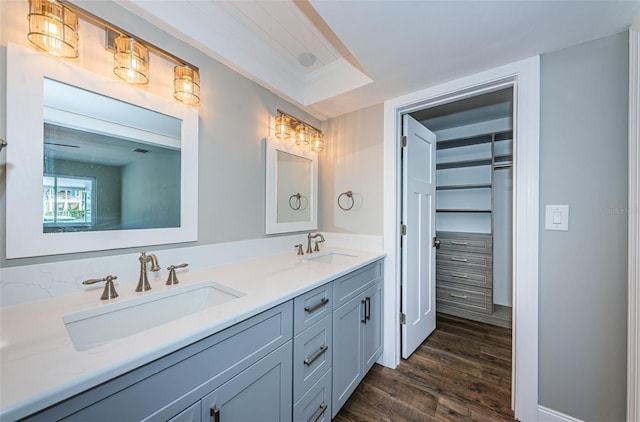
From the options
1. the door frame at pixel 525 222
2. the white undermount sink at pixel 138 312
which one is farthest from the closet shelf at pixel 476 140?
the white undermount sink at pixel 138 312

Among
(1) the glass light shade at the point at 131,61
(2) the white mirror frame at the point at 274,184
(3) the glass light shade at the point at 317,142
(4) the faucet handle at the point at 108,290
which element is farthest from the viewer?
(3) the glass light shade at the point at 317,142

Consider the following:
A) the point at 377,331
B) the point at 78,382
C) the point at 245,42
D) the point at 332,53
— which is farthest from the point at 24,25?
the point at 377,331

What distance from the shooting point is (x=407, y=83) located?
1.66 metres

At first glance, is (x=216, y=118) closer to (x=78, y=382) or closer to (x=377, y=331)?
(x=78, y=382)

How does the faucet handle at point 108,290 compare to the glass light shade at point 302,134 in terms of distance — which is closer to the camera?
the faucet handle at point 108,290

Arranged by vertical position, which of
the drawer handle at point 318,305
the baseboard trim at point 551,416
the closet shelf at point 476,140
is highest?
the closet shelf at point 476,140

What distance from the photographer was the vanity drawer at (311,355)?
1064 mm

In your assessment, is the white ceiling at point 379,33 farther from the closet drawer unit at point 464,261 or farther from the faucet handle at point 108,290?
A: the closet drawer unit at point 464,261

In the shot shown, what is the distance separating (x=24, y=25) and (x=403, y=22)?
4.90ft

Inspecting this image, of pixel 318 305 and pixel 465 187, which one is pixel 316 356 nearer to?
pixel 318 305

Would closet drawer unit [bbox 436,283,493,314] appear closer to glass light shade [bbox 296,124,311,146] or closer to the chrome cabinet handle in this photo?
the chrome cabinet handle

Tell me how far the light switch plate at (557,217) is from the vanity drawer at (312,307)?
4.15 feet

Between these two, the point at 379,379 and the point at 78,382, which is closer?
the point at 78,382

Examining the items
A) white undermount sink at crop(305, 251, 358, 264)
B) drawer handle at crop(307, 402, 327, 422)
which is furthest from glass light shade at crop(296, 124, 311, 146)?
drawer handle at crop(307, 402, 327, 422)
